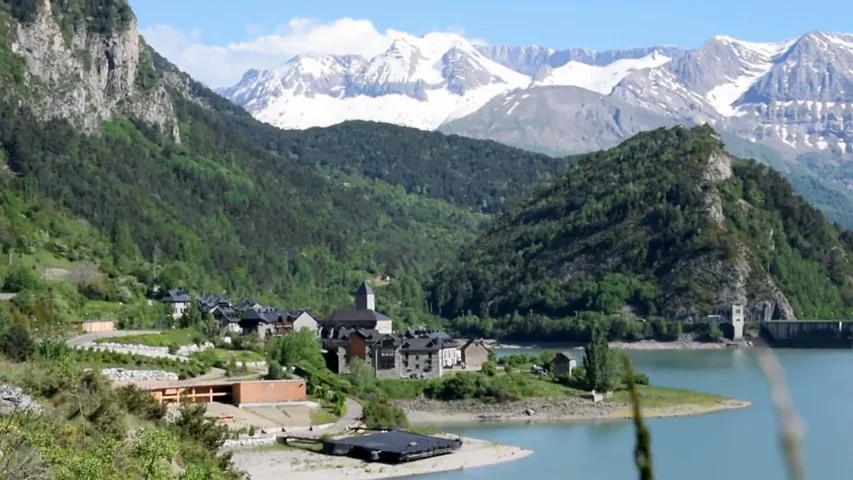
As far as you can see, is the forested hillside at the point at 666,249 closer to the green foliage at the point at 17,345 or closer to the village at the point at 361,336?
the village at the point at 361,336

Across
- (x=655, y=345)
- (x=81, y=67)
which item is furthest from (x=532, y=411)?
(x=81, y=67)

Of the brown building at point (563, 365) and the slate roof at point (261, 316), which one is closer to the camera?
the brown building at point (563, 365)

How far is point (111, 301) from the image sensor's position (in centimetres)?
6769

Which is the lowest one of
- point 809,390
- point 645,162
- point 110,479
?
point 809,390

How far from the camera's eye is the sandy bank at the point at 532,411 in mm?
54850

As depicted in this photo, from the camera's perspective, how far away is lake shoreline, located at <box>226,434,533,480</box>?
37656 millimetres

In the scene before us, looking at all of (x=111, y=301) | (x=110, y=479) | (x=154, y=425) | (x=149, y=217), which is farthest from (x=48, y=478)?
Answer: (x=149, y=217)

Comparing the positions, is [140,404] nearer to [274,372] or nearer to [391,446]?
[391,446]

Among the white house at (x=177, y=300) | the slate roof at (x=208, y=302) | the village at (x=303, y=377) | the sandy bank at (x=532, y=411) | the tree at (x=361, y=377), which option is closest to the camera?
the village at (x=303, y=377)

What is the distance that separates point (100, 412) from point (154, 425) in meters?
4.52

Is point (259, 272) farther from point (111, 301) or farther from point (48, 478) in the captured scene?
point (48, 478)

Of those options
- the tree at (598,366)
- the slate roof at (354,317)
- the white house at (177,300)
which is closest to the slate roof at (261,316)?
the slate roof at (354,317)

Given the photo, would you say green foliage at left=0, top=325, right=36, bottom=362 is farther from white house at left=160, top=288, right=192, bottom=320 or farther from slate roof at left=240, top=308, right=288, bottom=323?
slate roof at left=240, top=308, right=288, bottom=323

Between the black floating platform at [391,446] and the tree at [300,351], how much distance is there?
11.9 m
